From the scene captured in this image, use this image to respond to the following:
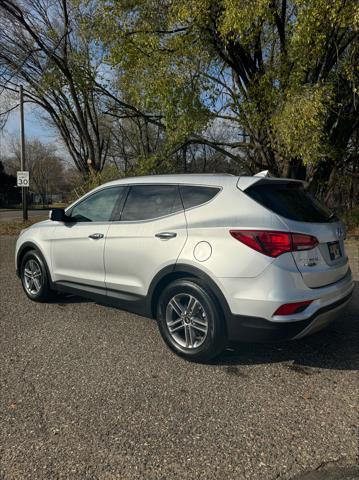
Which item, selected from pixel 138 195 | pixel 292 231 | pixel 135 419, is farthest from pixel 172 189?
pixel 135 419

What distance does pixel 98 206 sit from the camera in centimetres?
454

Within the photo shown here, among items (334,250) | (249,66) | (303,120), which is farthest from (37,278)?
(249,66)

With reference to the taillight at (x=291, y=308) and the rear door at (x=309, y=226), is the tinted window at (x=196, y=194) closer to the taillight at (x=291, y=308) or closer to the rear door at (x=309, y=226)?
the rear door at (x=309, y=226)

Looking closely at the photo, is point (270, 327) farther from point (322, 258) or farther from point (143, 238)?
point (143, 238)

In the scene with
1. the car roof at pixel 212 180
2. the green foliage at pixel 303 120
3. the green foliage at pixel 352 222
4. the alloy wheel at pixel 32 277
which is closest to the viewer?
the car roof at pixel 212 180

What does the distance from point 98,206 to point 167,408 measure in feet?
8.26

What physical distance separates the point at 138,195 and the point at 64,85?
14.2 m

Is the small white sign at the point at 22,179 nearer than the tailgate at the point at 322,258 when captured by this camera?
No

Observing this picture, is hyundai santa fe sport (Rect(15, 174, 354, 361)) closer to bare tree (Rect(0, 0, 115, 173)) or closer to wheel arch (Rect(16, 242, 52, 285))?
wheel arch (Rect(16, 242, 52, 285))

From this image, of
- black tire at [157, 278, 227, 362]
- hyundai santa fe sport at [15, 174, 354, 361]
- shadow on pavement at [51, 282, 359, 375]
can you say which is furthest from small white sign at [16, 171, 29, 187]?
shadow on pavement at [51, 282, 359, 375]

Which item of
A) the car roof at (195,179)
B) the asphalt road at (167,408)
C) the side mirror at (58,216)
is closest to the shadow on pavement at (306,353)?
the asphalt road at (167,408)

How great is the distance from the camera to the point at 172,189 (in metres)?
3.82

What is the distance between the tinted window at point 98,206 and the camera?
4355 millimetres

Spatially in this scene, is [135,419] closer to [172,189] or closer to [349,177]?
[172,189]
